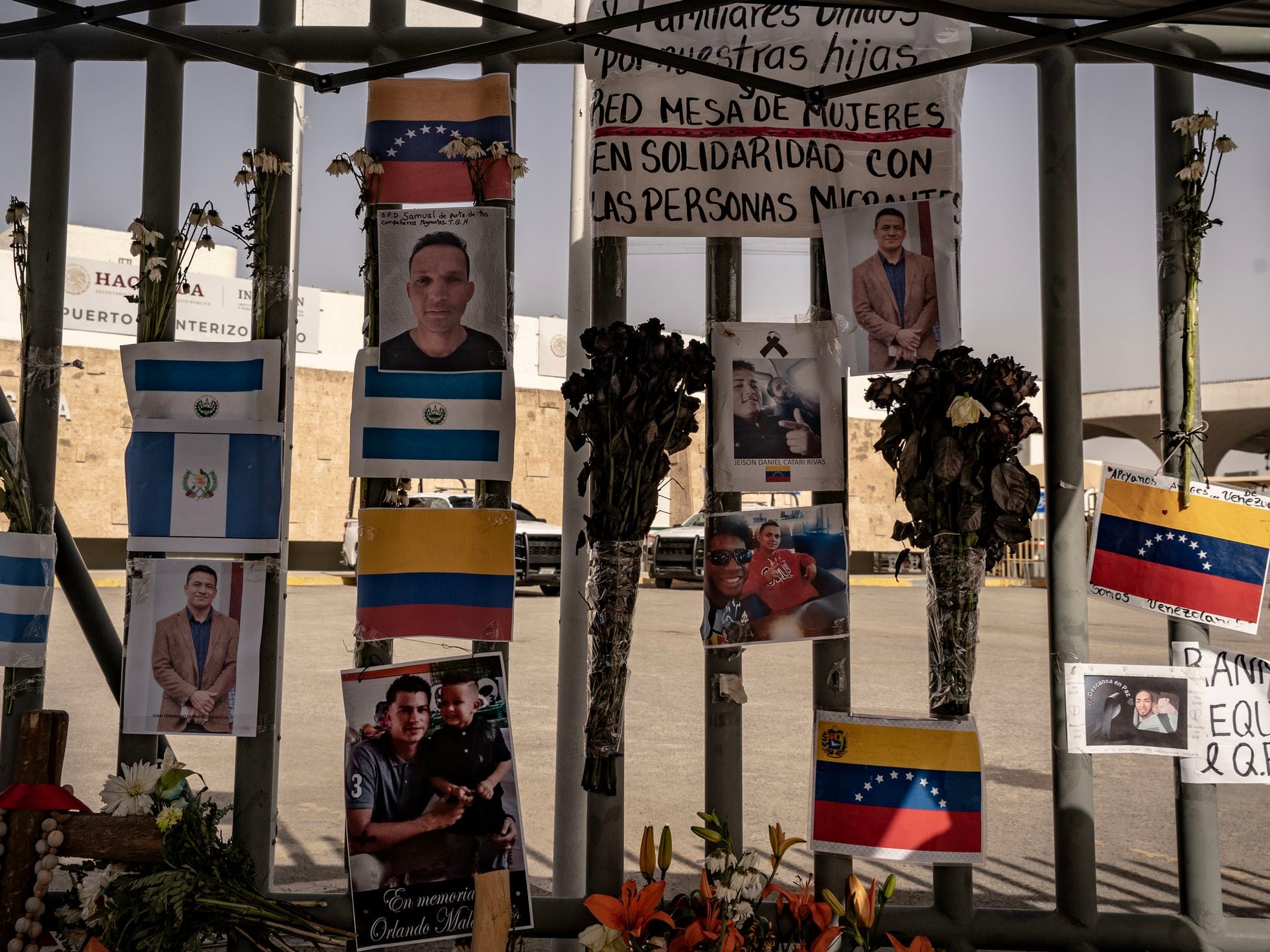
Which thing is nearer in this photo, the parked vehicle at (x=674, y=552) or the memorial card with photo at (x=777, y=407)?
the memorial card with photo at (x=777, y=407)

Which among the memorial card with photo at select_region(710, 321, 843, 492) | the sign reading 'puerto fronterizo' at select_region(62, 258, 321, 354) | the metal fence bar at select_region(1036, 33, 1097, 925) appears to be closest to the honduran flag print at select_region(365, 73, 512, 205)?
the memorial card with photo at select_region(710, 321, 843, 492)

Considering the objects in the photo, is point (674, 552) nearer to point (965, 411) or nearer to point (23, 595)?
point (23, 595)

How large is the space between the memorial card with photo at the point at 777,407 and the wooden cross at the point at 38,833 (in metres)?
1.54

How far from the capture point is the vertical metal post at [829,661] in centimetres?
255

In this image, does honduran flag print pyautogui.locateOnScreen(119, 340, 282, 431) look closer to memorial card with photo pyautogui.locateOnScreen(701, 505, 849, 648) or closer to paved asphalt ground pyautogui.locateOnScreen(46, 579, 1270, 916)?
memorial card with photo pyautogui.locateOnScreen(701, 505, 849, 648)

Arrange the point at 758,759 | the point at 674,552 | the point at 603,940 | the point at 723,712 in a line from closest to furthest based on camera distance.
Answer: the point at 603,940
the point at 723,712
the point at 758,759
the point at 674,552

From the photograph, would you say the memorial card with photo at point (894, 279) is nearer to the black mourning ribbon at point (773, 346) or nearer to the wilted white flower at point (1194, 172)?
the black mourning ribbon at point (773, 346)

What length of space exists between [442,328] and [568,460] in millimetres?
468

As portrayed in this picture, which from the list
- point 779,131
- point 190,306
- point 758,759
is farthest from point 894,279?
point 190,306

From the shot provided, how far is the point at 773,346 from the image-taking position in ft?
8.64

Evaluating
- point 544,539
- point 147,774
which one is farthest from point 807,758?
point 544,539

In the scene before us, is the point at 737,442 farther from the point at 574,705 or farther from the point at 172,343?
the point at 172,343

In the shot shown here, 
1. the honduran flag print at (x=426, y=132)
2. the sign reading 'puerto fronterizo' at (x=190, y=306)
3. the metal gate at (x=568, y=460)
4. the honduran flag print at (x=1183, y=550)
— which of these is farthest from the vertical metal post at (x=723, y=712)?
the sign reading 'puerto fronterizo' at (x=190, y=306)

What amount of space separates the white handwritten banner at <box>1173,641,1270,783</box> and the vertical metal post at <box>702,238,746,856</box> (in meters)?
1.10
